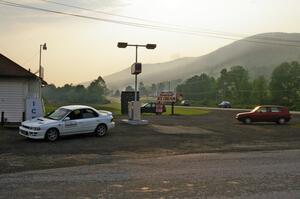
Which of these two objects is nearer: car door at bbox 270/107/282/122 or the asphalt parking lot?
the asphalt parking lot

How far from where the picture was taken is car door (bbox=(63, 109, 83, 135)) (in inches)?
879

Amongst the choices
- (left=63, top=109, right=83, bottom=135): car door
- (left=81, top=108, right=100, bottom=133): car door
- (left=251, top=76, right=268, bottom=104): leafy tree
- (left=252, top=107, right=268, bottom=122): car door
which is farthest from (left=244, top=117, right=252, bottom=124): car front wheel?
(left=251, top=76, right=268, bottom=104): leafy tree

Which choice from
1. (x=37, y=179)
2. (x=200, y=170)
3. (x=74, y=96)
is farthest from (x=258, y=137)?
(x=74, y=96)

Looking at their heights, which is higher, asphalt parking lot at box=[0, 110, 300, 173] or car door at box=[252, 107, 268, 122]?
car door at box=[252, 107, 268, 122]

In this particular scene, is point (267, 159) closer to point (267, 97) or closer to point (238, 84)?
point (267, 97)

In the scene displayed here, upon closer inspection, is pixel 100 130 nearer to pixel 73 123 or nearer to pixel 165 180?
pixel 73 123

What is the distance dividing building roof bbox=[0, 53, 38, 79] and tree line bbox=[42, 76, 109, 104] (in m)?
74.4

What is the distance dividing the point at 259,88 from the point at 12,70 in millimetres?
100959

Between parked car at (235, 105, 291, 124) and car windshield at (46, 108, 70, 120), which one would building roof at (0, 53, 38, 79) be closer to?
car windshield at (46, 108, 70, 120)

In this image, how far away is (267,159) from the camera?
16.0m

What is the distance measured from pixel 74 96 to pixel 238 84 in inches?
1955

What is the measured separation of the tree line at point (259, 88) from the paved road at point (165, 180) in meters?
91.1

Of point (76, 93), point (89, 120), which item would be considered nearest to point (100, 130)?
point (89, 120)

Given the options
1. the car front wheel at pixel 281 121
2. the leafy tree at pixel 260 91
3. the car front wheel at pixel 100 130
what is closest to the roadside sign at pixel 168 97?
the car front wheel at pixel 281 121
